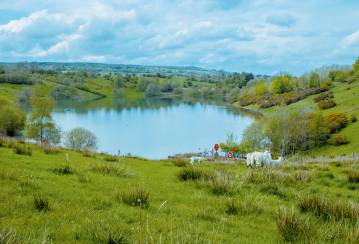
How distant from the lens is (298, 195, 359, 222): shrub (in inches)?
256

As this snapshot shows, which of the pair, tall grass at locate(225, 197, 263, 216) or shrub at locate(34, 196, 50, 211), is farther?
tall grass at locate(225, 197, 263, 216)

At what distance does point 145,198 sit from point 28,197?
2170 millimetres

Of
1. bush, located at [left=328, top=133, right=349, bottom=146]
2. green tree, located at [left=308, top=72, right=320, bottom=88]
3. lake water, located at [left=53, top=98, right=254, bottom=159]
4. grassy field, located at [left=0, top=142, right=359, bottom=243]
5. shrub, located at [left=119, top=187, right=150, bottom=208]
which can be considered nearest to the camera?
grassy field, located at [left=0, top=142, right=359, bottom=243]

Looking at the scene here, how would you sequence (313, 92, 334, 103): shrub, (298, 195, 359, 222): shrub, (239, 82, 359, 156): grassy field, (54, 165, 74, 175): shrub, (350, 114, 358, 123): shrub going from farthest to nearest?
(313, 92, 334, 103): shrub → (350, 114, 358, 123): shrub → (239, 82, 359, 156): grassy field → (54, 165, 74, 175): shrub → (298, 195, 359, 222): shrub

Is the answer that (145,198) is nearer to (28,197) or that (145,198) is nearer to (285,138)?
(28,197)

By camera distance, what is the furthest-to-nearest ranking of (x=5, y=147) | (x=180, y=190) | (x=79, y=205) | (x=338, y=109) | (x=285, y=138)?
(x=338, y=109), (x=285, y=138), (x=5, y=147), (x=180, y=190), (x=79, y=205)

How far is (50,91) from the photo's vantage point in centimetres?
17138

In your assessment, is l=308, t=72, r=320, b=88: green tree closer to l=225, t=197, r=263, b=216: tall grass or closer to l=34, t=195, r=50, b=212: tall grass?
l=225, t=197, r=263, b=216: tall grass

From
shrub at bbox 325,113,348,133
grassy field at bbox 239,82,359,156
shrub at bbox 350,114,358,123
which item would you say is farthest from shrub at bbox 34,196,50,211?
shrub at bbox 350,114,358,123

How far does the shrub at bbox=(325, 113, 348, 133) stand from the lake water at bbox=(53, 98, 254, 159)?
23.4 metres

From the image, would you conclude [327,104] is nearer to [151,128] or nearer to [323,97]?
[323,97]

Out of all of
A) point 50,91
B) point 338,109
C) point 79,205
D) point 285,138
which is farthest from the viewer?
point 50,91

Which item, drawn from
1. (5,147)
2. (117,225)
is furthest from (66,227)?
(5,147)

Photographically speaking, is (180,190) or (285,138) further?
(285,138)
